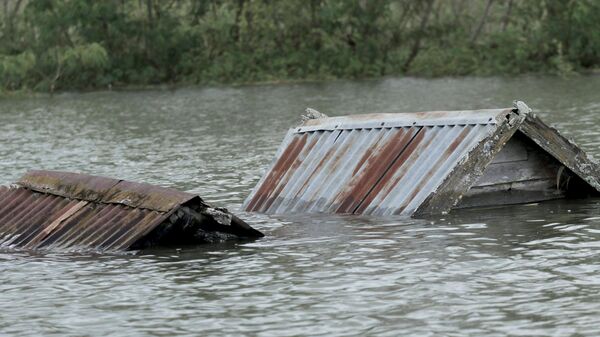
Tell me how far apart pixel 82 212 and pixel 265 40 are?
171ft

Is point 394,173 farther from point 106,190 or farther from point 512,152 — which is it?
point 106,190

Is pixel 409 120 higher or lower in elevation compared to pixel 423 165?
higher

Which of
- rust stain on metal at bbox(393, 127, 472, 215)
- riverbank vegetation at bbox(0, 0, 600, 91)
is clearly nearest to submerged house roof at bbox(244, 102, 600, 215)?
rust stain on metal at bbox(393, 127, 472, 215)

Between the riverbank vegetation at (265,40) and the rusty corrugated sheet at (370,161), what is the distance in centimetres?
4221

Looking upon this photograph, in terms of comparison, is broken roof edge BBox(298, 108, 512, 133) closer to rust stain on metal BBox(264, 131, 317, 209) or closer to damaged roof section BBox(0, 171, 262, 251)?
rust stain on metal BBox(264, 131, 317, 209)

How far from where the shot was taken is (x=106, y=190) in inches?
603

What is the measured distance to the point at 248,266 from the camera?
42.9 ft

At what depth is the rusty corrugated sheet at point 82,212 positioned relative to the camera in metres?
14.2

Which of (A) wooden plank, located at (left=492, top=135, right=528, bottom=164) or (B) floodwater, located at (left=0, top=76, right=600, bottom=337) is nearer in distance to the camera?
(B) floodwater, located at (left=0, top=76, right=600, bottom=337)

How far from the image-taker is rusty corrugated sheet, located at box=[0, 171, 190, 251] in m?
14.2

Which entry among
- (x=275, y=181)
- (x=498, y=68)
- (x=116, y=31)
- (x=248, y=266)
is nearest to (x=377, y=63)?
(x=498, y=68)

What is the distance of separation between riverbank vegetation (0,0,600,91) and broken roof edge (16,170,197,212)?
43475 millimetres

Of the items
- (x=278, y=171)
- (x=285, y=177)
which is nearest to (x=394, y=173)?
(x=285, y=177)

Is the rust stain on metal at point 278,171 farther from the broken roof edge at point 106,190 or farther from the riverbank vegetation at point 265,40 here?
the riverbank vegetation at point 265,40
